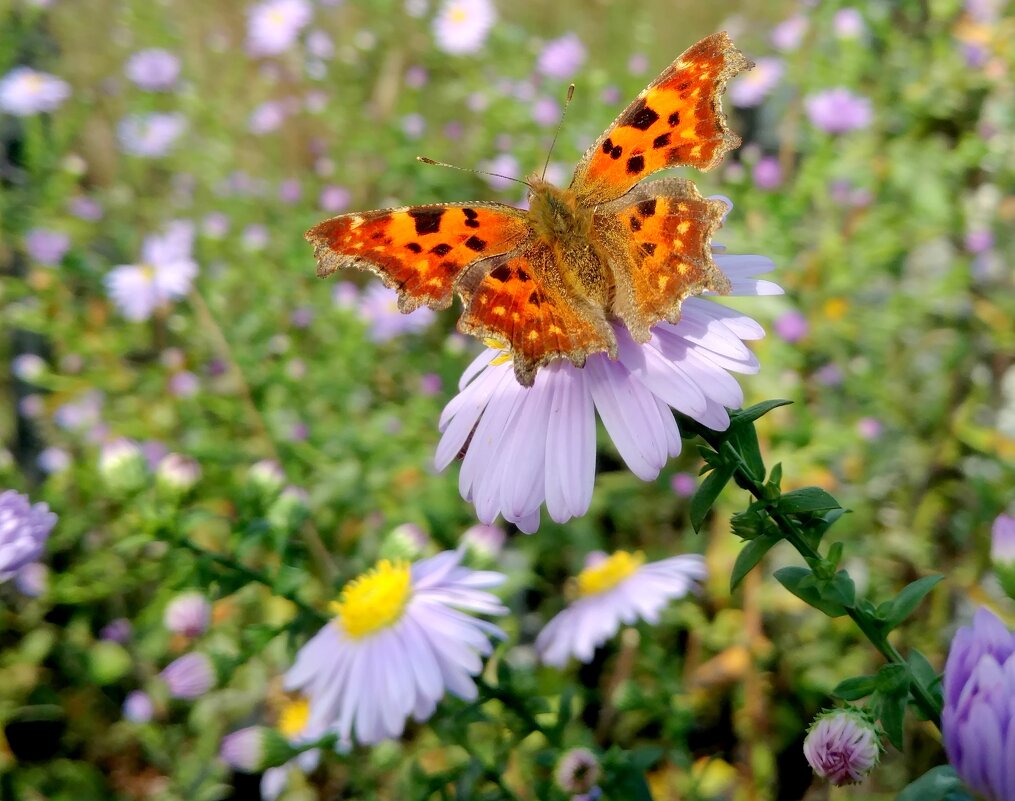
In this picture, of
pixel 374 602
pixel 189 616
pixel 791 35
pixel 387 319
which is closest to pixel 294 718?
pixel 189 616

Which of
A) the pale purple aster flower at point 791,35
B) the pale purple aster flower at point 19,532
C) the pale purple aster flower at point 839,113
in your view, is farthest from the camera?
the pale purple aster flower at point 791,35

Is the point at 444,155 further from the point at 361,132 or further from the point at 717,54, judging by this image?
the point at 717,54

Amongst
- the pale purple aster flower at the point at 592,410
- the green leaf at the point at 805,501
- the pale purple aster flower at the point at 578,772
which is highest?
the pale purple aster flower at the point at 592,410

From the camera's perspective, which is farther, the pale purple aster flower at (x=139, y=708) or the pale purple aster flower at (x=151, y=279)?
the pale purple aster flower at (x=151, y=279)

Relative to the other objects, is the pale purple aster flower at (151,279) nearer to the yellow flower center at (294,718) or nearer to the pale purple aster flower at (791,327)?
the yellow flower center at (294,718)

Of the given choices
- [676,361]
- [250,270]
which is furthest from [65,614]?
[676,361]

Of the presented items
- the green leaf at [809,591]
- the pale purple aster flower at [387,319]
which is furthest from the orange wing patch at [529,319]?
the pale purple aster flower at [387,319]

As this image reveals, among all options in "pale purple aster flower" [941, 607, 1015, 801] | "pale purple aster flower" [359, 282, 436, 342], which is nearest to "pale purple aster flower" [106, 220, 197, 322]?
"pale purple aster flower" [359, 282, 436, 342]

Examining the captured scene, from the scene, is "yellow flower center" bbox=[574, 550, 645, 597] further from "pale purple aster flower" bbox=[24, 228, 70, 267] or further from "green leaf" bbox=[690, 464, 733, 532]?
"pale purple aster flower" bbox=[24, 228, 70, 267]
